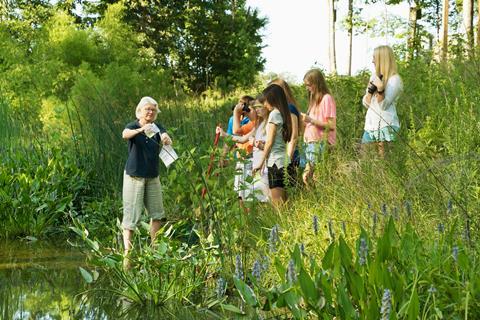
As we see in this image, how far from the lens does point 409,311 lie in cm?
292

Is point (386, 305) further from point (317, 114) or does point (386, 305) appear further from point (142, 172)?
point (317, 114)

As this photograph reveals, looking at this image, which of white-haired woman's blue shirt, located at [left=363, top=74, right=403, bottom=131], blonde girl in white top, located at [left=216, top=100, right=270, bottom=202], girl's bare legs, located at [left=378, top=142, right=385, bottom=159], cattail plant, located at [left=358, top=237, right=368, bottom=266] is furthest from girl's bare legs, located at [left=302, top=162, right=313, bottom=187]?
cattail plant, located at [left=358, top=237, right=368, bottom=266]

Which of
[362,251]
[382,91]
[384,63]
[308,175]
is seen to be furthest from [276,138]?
[362,251]

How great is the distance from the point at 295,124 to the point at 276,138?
0.24 m

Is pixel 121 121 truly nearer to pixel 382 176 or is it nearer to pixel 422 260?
pixel 382 176

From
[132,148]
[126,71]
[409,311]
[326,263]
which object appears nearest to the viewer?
[409,311]

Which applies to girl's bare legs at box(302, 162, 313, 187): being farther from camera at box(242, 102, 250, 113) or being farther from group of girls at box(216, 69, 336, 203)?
camera at box(242, 102, 250, 113)

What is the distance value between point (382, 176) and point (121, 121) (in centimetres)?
461

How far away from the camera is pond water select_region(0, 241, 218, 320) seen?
186 inches

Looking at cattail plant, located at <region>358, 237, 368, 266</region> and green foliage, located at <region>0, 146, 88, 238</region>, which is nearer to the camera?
cattail plant, located at <region>358, 237, 368, 266</region>

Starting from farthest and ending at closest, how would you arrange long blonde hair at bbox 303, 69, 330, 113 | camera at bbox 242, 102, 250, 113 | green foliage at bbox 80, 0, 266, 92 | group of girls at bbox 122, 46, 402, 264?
1. green foliage at bbox 80, 0, 266, 92
2. camera at bbox 242, 102, 250, 113
3. long blonde hair at bbox 303, 69, 330, 113
4. group of girls at bbox 122, 46, 402, 264

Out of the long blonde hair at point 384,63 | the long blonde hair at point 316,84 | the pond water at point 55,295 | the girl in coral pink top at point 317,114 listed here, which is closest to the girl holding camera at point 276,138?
the girl in coral pink top at point 317,114

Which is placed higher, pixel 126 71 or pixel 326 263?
pixel 126 71

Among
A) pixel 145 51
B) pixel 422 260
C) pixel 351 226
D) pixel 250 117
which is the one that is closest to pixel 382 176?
pixel 351 226
